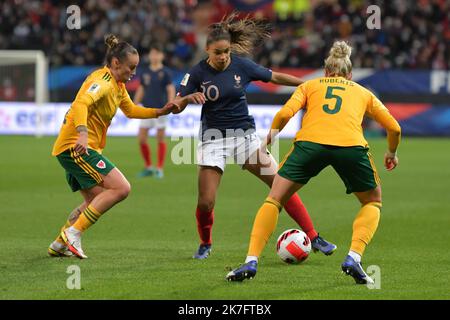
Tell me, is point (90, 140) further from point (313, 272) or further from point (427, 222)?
→ point (427, 222)

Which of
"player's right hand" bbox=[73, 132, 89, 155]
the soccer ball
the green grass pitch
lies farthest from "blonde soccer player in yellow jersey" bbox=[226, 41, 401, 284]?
"player's right hand" bbox=[73, 132, 89, 155]

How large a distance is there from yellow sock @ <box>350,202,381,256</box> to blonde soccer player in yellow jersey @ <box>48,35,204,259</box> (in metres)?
1.95

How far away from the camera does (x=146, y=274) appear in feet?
26.2

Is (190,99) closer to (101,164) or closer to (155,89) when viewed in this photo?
(101,164)

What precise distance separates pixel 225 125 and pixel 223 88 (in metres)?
0.37

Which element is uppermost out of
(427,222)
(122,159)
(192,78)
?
(192,78)

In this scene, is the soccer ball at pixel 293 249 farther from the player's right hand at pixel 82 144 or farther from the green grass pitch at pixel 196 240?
the player's right hand at pixel 82 144

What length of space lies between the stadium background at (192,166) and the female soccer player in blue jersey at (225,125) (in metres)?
0.59

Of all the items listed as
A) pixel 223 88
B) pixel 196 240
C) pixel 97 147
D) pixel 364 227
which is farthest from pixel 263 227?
pixel 196 240

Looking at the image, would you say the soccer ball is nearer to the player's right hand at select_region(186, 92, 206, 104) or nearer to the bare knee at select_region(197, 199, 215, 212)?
the bare knee at select_region(197, 199, 215, 212)

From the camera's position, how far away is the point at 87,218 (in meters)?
8.77

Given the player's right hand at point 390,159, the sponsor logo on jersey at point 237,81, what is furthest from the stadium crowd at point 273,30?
the player's right hand at point 390,159
